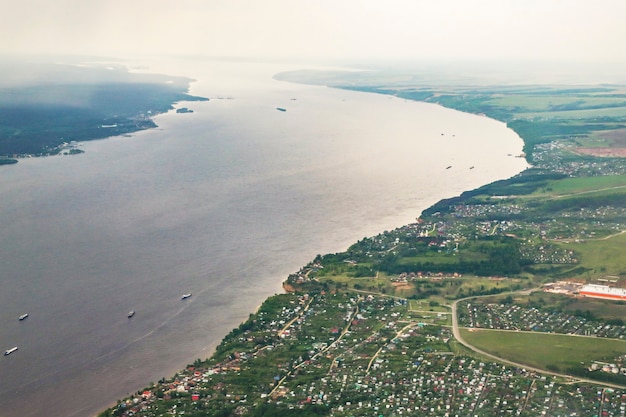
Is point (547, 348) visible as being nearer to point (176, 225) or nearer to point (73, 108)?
point (176, 225)

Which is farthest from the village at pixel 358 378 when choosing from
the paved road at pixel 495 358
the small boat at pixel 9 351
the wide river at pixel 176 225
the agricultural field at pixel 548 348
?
the small boat at pixel 9 351

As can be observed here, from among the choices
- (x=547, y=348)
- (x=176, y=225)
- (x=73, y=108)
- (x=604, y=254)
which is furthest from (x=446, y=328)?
(x=73, y=108)

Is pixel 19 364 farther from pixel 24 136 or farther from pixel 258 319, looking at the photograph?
pixel 24 136

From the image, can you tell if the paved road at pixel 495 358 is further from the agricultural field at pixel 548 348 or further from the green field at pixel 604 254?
the green field at pixel 604 254

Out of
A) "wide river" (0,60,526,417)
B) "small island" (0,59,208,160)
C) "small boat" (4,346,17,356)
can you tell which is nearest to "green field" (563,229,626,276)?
"wide river" (0,60,526,417)

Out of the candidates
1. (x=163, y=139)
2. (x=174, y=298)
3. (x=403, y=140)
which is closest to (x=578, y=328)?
(x=174, y=298)
